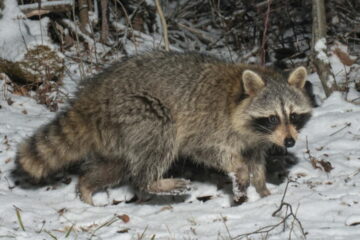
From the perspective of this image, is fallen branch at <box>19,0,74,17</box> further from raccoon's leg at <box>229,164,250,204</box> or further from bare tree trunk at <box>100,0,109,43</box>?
raccoon's leg at <box>229,164,250,204</box>

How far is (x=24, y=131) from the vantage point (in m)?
5.68

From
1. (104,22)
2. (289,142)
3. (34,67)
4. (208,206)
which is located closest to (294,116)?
(289,142)

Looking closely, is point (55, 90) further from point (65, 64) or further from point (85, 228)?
point (85, 228)

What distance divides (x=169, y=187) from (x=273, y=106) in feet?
3.39

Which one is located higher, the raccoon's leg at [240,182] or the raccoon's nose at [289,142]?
the raccoon's nose at [289,142]

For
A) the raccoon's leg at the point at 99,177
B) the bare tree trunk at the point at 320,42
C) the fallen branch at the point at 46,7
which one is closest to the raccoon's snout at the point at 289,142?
the raccoon's leg at the point at 99,177

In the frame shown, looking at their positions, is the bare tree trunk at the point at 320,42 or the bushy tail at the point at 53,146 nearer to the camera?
the bushy tail at the point at 53,146

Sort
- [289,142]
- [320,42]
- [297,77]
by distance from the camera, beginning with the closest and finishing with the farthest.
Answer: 1. [289,142]
2. [297,77]
3. [320,42]

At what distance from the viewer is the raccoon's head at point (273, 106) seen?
14.6 ft

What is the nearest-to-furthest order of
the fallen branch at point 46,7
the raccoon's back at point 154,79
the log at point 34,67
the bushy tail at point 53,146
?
the bushy tail at point 53,146
the raccoon's back at point 154,79
the log at point 34,67
the fallen branch at point 46,7

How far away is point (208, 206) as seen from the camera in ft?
15.1

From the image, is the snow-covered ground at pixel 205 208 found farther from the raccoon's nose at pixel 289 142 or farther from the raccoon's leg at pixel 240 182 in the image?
the raccoon's nose at pixel 289 142

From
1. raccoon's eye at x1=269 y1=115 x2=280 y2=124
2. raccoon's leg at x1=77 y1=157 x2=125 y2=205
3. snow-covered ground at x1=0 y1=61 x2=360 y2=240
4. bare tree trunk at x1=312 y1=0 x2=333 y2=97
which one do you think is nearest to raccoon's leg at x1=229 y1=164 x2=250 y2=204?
snow-covered ground at x1=0 y1=61 x2=360 y2=240

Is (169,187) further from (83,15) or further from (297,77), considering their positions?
(83,15)
